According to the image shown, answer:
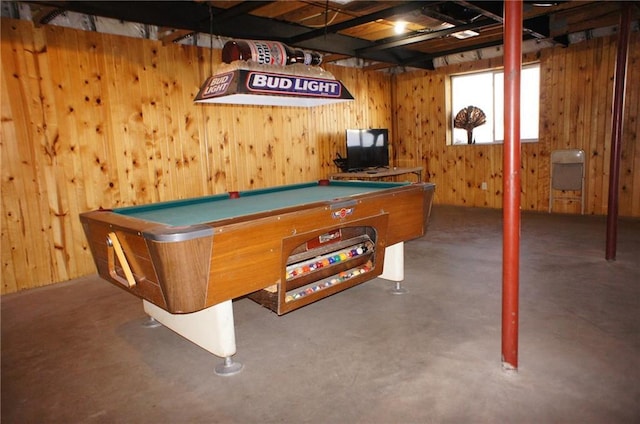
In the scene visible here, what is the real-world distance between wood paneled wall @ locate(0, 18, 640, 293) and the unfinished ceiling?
409 mm

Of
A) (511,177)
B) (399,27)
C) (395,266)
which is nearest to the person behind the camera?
(511,177)

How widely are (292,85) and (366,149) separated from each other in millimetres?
3906

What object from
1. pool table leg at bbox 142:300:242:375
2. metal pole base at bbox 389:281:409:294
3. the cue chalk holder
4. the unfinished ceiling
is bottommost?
metal pole base at bbox 389:281:409:294

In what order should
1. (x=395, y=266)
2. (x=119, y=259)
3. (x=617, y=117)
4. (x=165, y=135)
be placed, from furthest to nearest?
1. (x=165, y=135)
2. (x=617, y=117)
3. (x=395, y=266)
4. (x=119, y=259)

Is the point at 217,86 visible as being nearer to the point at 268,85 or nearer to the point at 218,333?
the point at 268,85

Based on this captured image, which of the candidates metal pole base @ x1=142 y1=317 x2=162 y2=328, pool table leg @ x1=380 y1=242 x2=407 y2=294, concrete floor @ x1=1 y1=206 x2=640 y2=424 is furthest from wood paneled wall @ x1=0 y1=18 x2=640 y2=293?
pool table leg @ x1=380 y1=242 x2=407 y2=294

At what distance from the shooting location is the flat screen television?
626 centimetres

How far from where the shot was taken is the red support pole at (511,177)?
6.47 feet

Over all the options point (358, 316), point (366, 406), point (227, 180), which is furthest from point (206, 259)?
point (227, 180)

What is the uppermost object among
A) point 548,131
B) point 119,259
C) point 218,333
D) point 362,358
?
point 548,131

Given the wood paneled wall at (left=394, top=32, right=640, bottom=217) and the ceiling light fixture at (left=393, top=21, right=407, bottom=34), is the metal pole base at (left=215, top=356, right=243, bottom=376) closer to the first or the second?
the ceiling light fixture at (left=393, top=21, right=407, bottom=34)

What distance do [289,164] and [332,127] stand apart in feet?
3.65

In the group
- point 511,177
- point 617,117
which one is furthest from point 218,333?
point 617,117

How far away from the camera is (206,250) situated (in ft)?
6.34
